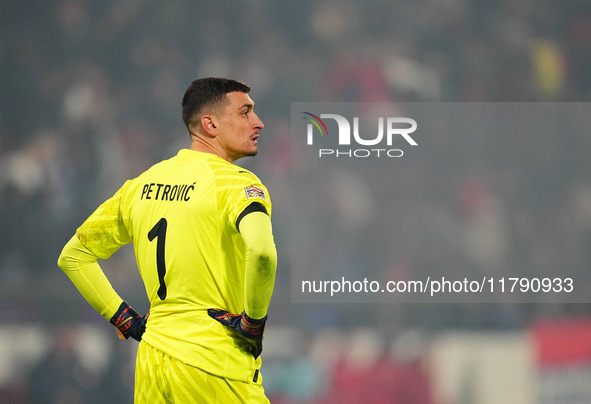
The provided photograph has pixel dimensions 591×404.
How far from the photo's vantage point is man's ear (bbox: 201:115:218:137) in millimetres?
2543

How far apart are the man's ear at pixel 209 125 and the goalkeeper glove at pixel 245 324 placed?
629 mm

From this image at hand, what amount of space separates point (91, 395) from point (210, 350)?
2.64m

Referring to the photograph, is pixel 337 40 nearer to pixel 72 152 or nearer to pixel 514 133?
pixel 514 133

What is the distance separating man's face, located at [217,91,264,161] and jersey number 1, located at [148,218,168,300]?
38cm

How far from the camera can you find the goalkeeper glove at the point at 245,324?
88.7 inches

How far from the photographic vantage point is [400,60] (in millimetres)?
4641

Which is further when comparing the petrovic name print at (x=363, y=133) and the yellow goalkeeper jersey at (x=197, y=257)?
the petrovic name print at (x=363, y=133)

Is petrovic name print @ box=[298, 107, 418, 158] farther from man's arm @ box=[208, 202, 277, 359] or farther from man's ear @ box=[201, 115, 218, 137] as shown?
man's arm @ box=[208, 202, 277, 359]

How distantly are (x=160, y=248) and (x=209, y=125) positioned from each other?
0.48m

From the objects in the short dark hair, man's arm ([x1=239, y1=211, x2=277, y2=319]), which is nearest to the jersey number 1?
man's arm ([x1=239, y1=211, x2=277, y2=319])

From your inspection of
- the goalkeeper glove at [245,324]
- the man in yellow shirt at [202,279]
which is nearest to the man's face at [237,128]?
the man in yellow shirt at [202,279]

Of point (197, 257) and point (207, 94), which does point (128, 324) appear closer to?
point (197, 257)

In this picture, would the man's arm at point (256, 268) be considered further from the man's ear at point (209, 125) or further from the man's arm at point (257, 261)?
the man's ear at point (209, 125)

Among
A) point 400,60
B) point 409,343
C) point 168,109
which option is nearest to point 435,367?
point 409,343
